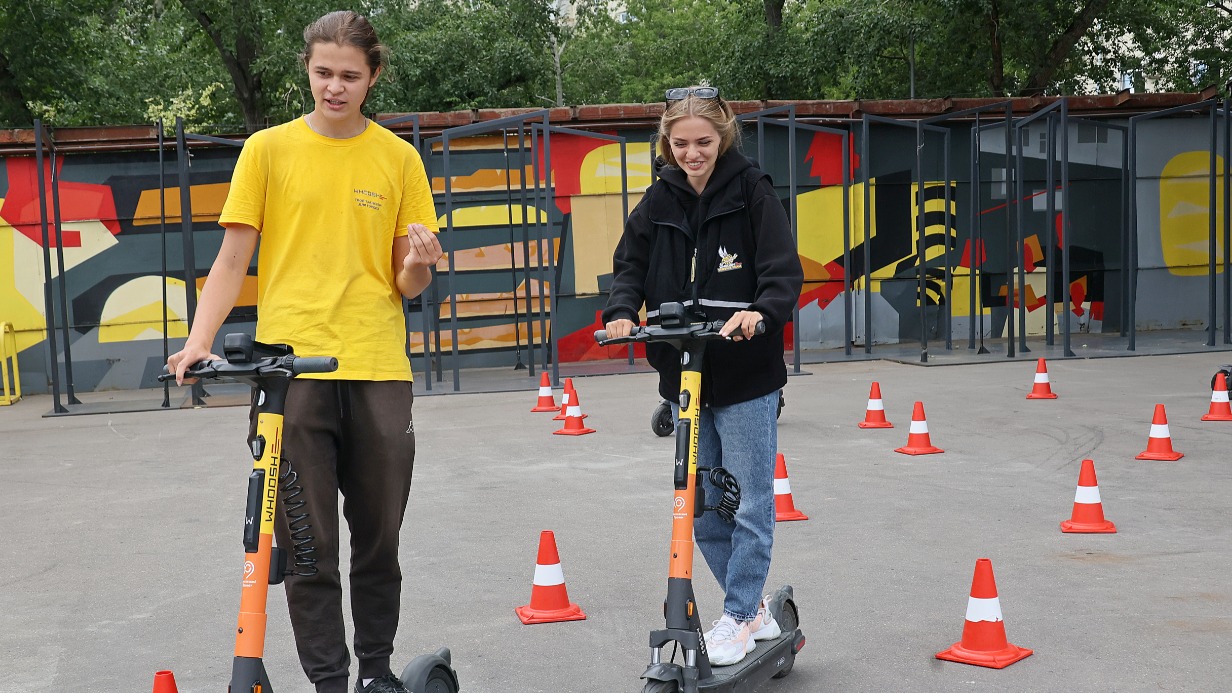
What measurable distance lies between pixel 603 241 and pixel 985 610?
13.7 m

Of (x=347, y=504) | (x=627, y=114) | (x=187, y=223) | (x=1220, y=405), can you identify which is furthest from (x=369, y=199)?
(x=627, y=114)

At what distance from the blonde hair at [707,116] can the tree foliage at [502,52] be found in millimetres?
19324

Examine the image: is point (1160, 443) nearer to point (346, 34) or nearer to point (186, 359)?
point (346, 34)

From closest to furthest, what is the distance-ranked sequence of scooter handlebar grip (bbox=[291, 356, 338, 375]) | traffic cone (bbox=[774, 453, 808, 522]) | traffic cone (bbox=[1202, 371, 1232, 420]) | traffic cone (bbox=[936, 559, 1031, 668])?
scooter handlebar grip (bbox=[291, 356, 338, 375]) < traffic cone (bbox=[936, 559, 1031, 668]) < traffic cone (bbox=[774, 453, 808, 522]) < traffic cone (bbox=[1202, 371, 1232, 420])

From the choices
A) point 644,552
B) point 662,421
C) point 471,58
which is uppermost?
point 471,58

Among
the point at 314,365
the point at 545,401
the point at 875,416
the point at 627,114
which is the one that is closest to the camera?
the point at 314,365

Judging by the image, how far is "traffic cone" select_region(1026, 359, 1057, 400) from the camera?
11625 mm

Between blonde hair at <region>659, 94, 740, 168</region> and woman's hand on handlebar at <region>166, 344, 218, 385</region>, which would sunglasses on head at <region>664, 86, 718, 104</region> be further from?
woman's hand on handlebar at <region>166, 344, 218, 385</region>

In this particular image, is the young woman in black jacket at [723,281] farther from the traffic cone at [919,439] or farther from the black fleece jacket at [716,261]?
the traffic cone at [919,439]

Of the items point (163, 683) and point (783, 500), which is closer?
point (163, 683)

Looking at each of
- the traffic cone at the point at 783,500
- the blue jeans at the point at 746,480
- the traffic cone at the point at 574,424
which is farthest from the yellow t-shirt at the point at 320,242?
the traffic cone at the point at 574,424

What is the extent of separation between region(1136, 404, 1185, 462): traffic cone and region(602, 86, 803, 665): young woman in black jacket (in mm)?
5394

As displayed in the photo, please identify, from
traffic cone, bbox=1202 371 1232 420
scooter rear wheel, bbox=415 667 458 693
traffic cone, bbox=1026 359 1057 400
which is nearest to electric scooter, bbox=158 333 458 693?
scooter rear wheel, bbox=415 667 458 693

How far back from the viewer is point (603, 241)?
58.1 ft
